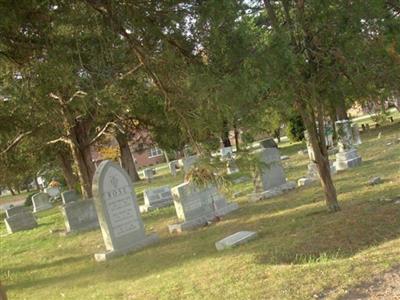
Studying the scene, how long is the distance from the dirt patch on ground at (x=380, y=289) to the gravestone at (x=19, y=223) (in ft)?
Answer: 56.0

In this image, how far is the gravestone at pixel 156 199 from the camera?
18.3 meters

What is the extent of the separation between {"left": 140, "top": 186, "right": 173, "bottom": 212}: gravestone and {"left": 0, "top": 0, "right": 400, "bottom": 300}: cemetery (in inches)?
87.8

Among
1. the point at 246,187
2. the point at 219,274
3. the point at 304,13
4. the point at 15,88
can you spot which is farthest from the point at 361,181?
the point at 15,88

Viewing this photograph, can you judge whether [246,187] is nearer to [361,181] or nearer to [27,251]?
[361,181]

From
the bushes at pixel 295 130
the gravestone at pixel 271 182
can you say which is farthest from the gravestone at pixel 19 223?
the bushes at pixel 295 130

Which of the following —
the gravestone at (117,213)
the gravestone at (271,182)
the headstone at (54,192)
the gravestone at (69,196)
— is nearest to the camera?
the gravestone at (117,213)

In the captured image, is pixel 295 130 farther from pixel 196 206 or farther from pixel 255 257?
pixel 255 257

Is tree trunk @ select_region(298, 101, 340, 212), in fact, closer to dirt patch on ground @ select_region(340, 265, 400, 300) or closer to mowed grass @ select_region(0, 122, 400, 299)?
mowed grass @ select_region(0, 122, 400, 299)

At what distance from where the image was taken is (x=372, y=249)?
291 inches

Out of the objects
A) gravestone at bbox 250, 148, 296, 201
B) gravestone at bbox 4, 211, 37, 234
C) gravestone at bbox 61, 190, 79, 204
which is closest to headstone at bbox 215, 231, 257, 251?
gravestone at bbox 250, 148, 296, 201

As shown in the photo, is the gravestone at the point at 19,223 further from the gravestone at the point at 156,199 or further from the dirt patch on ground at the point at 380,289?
the dirt patch on ground at the point at 380,289

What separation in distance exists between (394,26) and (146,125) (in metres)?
14.2

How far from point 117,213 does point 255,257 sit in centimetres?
504

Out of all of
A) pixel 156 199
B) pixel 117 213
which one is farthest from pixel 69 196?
pixel 117 213
